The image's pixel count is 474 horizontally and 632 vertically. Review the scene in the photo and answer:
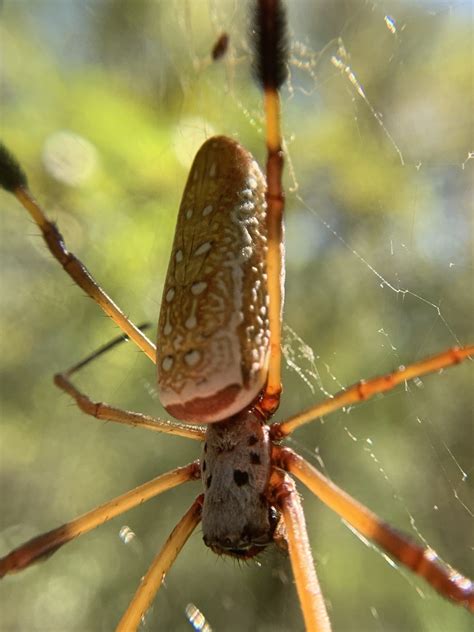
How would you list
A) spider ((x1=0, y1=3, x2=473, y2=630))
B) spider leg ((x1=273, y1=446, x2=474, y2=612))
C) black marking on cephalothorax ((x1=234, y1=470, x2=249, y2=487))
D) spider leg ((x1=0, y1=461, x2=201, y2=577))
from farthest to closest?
1. spider leg ((x1=0, y1=461, x2=201, y2=577))
2. black marking on cephalothorax ((x1=234, y1=470, x2=249, y2=487))
3. spider ((x1=0, y1=3, x2=473, y2=630))
4. spider leg ((x1=273, y1=446, x2=474, y2=612))

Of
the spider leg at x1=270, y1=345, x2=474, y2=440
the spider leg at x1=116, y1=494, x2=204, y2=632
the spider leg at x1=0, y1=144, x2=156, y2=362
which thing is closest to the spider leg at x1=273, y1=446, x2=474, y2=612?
the spider leg at x1=270, y1=345, x2=474, y2=440

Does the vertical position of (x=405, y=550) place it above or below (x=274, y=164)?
below

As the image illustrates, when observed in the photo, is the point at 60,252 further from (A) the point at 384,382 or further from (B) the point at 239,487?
→ (A) the point at 384,382

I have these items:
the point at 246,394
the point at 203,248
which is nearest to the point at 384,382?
the point at 246,394

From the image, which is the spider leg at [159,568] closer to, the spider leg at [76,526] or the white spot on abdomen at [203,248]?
the spider leg at [76,526]

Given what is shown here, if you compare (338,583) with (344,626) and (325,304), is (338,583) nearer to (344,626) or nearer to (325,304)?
(344,626)

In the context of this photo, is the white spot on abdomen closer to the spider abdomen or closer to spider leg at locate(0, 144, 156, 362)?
the spider abdomen
